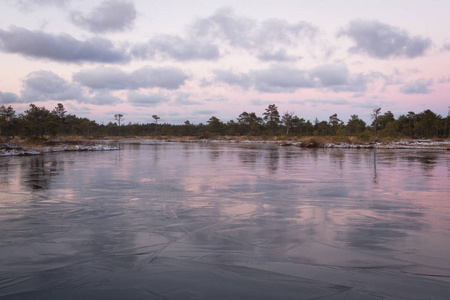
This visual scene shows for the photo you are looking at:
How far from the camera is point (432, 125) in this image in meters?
80.8

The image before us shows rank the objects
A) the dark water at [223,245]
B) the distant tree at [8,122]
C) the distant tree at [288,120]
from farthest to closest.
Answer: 1. the distant tree at [288,120]
2. the distant tree at [8,122]
3. the dark water at [223,245]

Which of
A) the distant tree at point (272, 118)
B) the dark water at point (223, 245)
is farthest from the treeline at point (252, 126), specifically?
the dark water at point (223, 245)

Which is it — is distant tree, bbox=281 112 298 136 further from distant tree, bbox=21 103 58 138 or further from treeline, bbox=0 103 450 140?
distant tree, bbox=21 103 58 138

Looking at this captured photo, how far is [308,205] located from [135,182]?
719 cm

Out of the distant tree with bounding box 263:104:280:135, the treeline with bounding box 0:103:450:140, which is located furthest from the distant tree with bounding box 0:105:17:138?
the distant tree with bounding box 263:104:280:135

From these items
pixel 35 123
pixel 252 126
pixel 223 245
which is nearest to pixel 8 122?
pixel 35 123

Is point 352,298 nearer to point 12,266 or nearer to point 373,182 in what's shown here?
point 12,266

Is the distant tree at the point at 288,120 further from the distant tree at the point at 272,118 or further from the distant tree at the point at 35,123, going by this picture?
the distant tree at the point at 35,123

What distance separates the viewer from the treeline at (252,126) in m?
41.4

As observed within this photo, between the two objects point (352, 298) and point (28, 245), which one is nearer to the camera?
point (352, 298)

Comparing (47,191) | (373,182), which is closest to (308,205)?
(373,182)

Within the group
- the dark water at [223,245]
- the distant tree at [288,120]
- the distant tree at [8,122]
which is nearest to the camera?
the dark water at [223,245]

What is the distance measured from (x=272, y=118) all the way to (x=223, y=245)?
113069 millimetres

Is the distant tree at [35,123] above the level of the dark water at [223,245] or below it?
above
